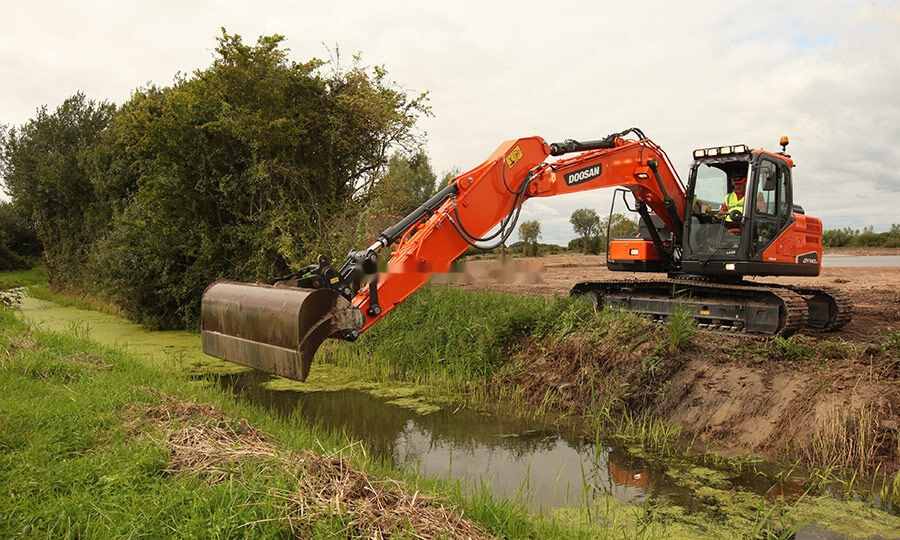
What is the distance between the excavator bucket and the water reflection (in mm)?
1210

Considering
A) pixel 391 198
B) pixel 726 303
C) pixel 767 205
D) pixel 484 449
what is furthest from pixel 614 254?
pixel 391 198

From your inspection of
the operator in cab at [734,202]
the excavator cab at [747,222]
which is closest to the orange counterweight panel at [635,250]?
the excavator cab at [747,222]

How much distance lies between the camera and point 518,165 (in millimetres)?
7004

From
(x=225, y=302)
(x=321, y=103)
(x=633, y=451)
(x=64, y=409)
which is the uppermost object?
(x=321, y=103)

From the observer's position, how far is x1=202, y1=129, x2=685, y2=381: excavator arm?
17.7 ft

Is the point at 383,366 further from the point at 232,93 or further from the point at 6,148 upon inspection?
the point at 6,148

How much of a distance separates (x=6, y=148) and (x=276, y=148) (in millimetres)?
18294

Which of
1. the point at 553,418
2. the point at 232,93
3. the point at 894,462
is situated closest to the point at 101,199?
the point at 232,93

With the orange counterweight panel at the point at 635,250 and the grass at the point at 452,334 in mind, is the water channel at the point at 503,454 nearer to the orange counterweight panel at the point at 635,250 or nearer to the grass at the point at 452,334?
the grass at the point at 452,334

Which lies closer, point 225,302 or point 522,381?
point 225,302

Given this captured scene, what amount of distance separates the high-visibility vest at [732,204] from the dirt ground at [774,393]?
165cm

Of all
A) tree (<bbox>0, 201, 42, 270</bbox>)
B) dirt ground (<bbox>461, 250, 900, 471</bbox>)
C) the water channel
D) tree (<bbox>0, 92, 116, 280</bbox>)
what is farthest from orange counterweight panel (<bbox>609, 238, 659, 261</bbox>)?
tree (<bbox>0, 201, 42, 270</bbox>)

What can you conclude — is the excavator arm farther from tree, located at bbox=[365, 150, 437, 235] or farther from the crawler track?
tree, located at bbox=[365, 150, 437, 235]

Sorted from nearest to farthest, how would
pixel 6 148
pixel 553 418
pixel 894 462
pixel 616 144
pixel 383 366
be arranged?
pixel 894 462 < pixel 553 418 < pixel 616 144 < pixel 383 366 < pixel 6 148
